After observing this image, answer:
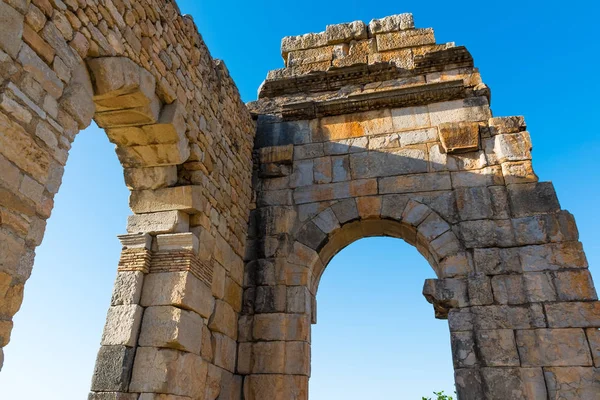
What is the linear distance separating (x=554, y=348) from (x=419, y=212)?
1.98 meters

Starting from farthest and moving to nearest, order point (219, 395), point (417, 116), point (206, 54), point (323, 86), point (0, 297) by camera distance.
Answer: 1. point (323, 86)
2. point (417, 116)
3. point (206, 54)
4. point (219, 395)
5. point (0, 297)

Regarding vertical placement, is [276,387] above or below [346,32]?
below

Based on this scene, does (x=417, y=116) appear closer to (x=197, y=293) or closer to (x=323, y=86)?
(x=323, y=86)

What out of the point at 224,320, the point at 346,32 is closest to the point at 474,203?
the point at 224,320

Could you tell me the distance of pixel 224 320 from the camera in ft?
16.5

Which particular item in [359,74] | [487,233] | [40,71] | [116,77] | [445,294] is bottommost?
[445,294]

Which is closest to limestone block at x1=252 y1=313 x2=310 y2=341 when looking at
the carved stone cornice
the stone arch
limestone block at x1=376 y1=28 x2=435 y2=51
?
the stone arch

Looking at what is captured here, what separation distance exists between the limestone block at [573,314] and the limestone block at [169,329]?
3.55 metres

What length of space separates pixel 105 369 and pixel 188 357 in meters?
0.69

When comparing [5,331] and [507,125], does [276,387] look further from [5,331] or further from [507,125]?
[507,125]

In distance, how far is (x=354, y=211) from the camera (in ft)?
19.1

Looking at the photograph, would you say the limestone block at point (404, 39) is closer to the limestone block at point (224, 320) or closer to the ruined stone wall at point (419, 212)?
the ruined stone wall at point (419, 212)

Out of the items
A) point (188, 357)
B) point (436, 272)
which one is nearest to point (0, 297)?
point (188, 357)

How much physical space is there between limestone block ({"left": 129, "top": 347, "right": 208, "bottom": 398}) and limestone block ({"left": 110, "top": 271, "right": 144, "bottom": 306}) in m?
0.47
